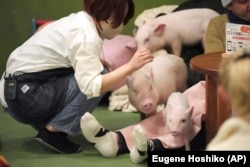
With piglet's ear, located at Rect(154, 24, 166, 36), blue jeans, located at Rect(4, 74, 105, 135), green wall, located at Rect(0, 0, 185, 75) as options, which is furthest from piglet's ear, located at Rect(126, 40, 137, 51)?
blue jeans, located at Rect(4, 74, 105, 135)

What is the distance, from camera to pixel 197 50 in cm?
241

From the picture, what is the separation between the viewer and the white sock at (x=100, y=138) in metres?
1.82

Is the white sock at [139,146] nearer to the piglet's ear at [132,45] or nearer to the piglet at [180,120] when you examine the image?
the piglet at [180,120]

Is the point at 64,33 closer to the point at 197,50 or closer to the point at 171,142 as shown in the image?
the point at 171,142

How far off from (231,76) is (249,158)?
161mm

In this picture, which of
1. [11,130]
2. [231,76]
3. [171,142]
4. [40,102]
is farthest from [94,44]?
[231,76]

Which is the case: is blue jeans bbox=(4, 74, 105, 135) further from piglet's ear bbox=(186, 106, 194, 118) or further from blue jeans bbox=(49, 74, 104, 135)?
piglet's ear bbox=(186, 106, 194, 118)

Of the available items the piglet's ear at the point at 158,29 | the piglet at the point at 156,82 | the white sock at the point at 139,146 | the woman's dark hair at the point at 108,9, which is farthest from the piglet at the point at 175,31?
the white sock at the point at 139,146

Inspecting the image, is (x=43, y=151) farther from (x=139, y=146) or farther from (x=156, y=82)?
(x=156, y=82)

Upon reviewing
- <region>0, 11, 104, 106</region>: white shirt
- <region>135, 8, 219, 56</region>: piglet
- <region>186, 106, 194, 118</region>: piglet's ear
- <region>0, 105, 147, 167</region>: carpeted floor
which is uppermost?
<region>0, 11, 104, 106</region>: white shirt

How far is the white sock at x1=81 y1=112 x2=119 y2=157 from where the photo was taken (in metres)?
1.82

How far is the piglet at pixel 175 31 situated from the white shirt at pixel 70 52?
56 cm

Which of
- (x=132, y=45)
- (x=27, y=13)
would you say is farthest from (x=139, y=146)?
(x=27, y=13)

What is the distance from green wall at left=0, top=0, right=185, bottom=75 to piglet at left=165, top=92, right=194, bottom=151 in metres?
1.09
